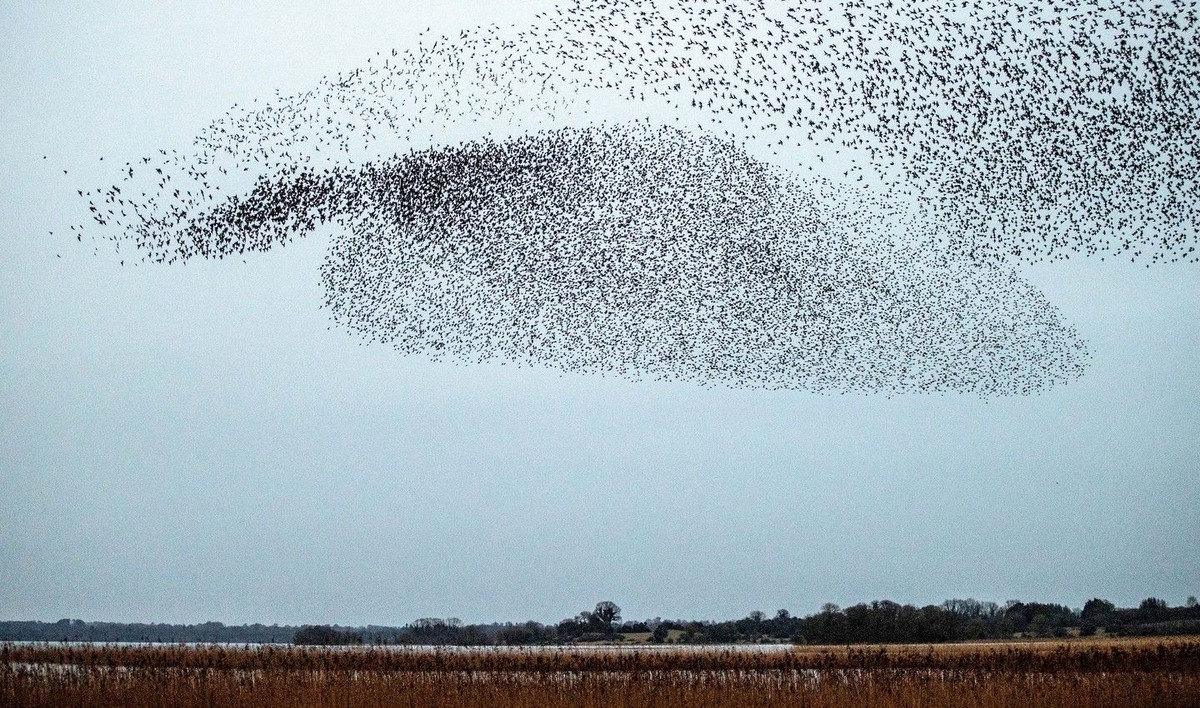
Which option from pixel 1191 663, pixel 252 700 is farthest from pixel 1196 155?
pixel 252 700

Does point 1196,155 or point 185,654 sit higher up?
point 1196,155

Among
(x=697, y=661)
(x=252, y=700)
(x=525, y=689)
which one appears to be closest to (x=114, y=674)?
(x=252, y=700)

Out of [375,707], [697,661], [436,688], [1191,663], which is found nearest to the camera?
[375,707]

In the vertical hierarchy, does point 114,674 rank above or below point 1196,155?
below

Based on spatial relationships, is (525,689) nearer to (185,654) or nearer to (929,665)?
(929,665)

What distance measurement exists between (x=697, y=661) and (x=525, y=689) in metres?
11.8

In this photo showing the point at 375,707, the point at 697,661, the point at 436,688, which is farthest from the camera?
the point at 697,661

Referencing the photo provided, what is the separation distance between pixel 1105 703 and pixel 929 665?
1044 cm

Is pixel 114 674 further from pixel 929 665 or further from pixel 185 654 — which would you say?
pixel 929 665

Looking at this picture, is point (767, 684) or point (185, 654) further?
point (185, 654)

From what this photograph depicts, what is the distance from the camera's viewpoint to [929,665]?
3347 centimetres

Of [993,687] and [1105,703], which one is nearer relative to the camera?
[1105,703]

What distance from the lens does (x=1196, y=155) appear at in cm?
2552

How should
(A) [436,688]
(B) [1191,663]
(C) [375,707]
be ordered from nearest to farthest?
(C) [375,707] → (A) [436,688] → (B) [1191,663]
